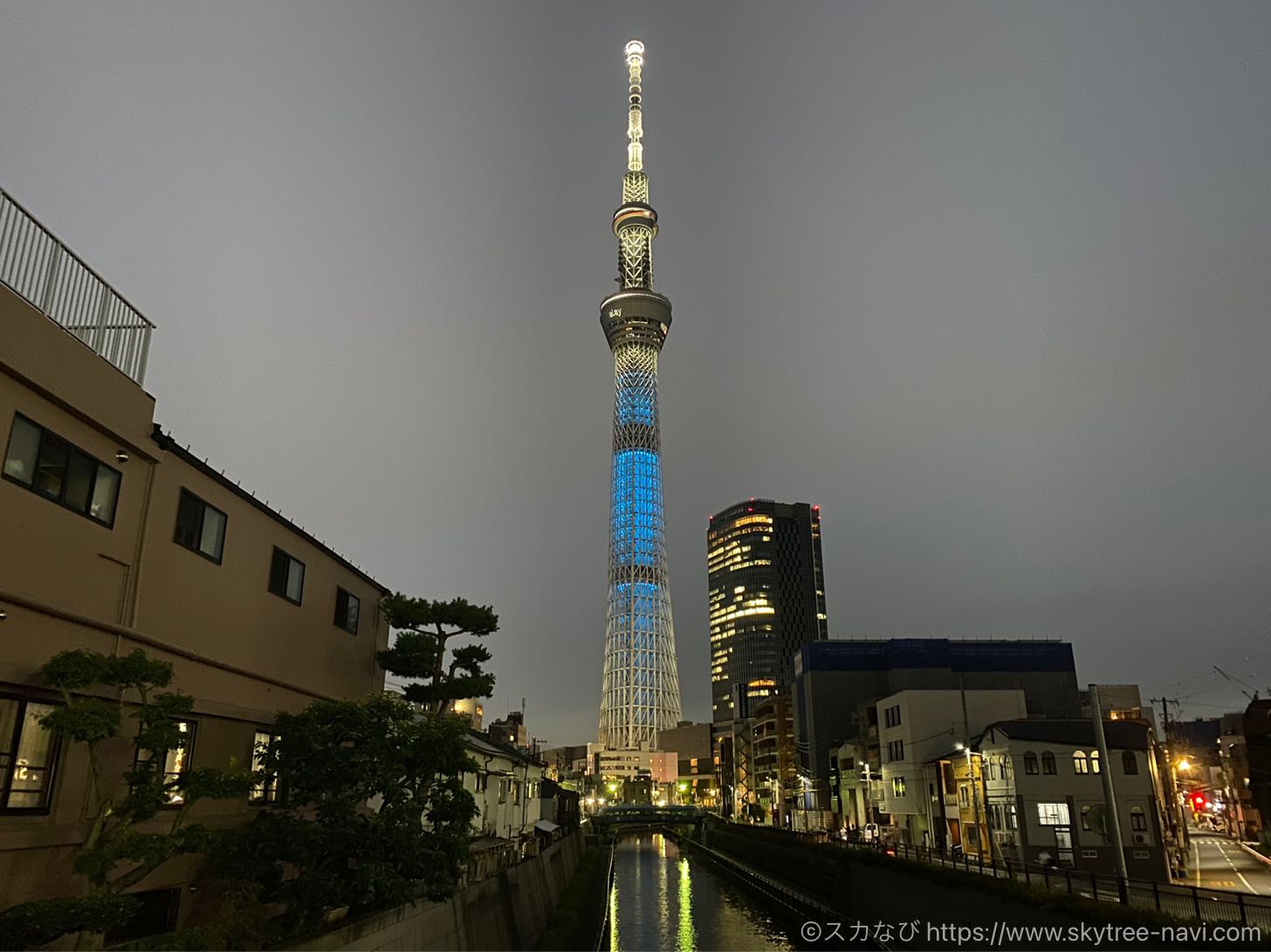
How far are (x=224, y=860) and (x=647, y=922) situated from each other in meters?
30.0

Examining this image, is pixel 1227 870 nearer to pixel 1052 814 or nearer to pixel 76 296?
pixel 1052 814

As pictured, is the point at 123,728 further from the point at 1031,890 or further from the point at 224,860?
the point at 1031,890

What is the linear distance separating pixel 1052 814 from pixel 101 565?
38352 mm

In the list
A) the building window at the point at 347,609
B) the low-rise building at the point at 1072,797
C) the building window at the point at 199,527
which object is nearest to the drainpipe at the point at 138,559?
the building window at the point at 199,527

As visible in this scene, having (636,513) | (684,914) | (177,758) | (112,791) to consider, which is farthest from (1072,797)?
(636,513)

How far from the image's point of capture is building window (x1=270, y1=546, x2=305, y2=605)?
1852 cm

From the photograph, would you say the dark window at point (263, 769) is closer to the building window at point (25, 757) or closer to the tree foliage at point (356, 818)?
the tree foliage at point (356, 818)

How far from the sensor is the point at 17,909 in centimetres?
980

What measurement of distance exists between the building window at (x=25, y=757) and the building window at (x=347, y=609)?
10.6m

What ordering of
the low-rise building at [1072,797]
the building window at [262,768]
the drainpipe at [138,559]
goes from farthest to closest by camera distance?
the low-rise building at [1072,797]
the building window at [262,768]
the drainpipe at [138,559]

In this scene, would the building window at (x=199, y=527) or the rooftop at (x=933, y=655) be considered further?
the rooftop at (x=933, y=655)

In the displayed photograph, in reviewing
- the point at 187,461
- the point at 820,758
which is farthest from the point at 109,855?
the point at 820,758

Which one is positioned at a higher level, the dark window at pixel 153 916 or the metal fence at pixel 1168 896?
the dark window at pixel 153 916

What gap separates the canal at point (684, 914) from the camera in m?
34.2
